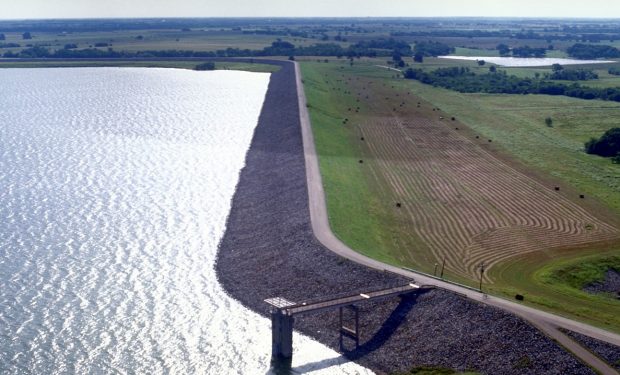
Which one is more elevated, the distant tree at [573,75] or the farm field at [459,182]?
the distant tree at [573,75]

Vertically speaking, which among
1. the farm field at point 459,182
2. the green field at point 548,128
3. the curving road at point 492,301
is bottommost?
the green field at point 548,128

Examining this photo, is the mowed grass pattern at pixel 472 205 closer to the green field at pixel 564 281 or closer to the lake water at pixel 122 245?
the green field at pixel 564 281

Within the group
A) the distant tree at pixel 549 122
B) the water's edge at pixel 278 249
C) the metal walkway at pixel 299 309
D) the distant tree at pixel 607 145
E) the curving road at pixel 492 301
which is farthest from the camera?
the distant tree at pixel 549 122

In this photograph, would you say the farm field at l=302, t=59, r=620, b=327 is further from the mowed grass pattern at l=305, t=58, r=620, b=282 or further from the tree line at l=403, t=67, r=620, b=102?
the tree line at l=403, t=67, r=620, b=102

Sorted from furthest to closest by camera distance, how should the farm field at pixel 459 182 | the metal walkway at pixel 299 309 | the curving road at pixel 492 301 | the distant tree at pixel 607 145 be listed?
the distant tree at pixel 607 145, the farm field at pixel 459 182, the metal walkway at pixel 299 309, the curving road at pixel 492 301

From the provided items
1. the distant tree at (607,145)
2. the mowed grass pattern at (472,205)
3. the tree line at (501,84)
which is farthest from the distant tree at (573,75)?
the mowed grass pattern at (472,205)

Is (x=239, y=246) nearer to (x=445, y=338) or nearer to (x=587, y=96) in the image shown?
(x=445, y=338)

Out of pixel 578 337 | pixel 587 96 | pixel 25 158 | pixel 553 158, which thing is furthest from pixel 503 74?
pixel 578 337
